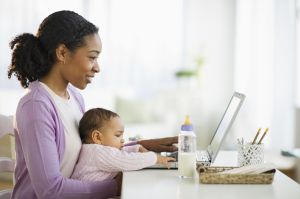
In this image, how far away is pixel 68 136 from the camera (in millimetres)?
1984

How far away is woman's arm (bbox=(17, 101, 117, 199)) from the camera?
5.95ft

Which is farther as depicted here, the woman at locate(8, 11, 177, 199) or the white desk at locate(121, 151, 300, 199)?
the woman at locate(8, 11, 177, 199)

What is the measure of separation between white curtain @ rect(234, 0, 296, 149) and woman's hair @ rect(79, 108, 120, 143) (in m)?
3.68

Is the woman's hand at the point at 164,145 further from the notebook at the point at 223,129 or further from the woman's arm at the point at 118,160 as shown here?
the woman's arm at the point at 118,160

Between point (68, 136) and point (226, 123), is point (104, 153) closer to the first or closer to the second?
point (68, 136)

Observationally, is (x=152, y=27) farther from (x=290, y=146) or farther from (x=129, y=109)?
(x=290, y=146)

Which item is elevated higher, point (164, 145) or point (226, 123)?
point (226, 123)

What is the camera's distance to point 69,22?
199 centimetres

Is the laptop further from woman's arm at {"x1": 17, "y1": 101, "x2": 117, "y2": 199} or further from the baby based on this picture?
woman's arm at {"x1": 17, "y1": 101, "x2": 117, "y2": 199}

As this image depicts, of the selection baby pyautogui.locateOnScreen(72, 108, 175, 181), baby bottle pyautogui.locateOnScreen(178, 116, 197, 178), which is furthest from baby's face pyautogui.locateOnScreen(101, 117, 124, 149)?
baby bottle pyautogui.locateOnScreen(178, 116, 197, 178)

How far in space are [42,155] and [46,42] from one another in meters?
0.42

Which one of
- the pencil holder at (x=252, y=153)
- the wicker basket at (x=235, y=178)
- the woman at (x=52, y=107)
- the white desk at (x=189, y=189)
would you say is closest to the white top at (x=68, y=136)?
the woman at (x=52, y=107)

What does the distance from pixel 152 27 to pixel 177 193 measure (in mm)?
4445

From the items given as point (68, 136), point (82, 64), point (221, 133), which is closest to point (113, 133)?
point (68, 136)
